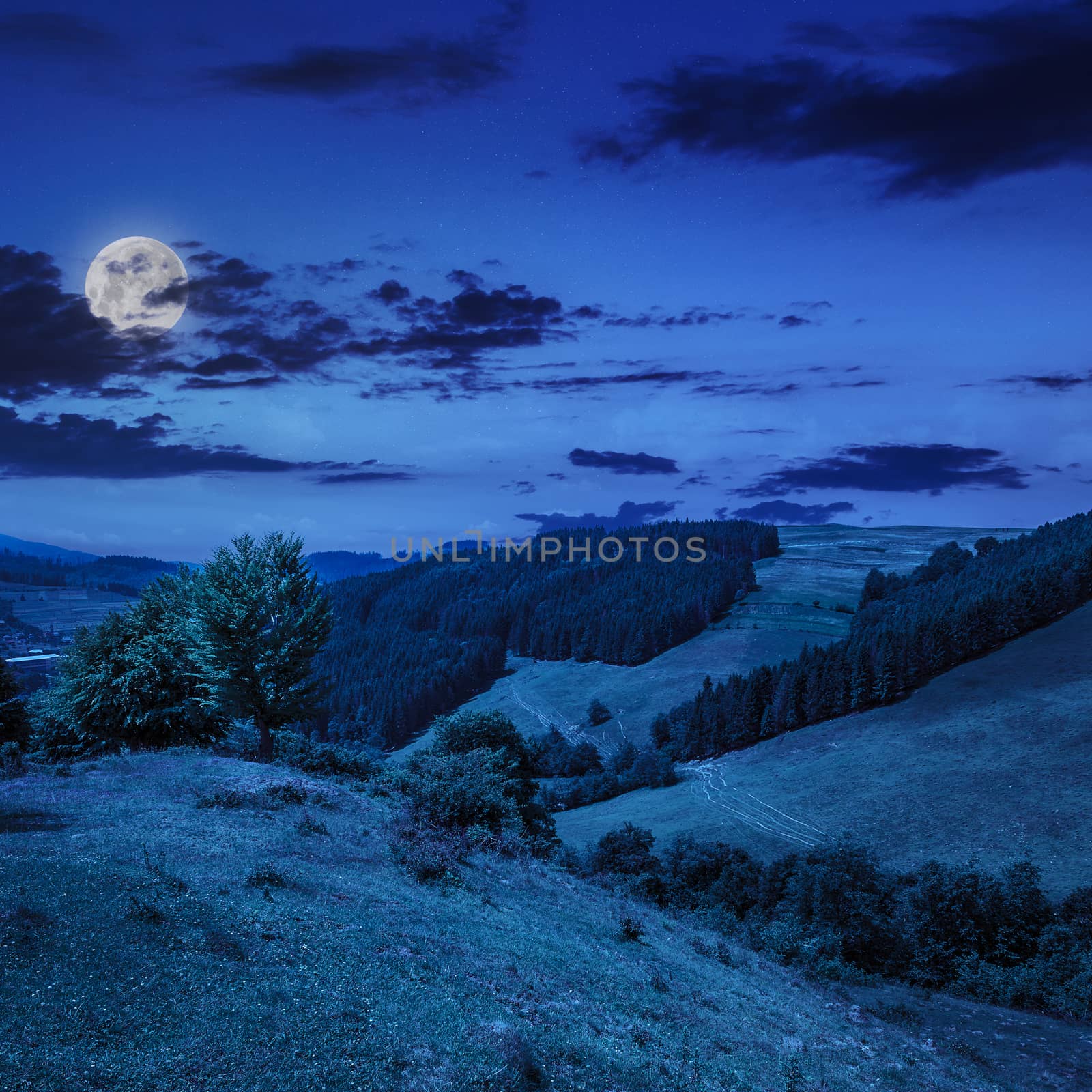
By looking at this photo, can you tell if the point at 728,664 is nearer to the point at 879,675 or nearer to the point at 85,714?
the point at 879,675

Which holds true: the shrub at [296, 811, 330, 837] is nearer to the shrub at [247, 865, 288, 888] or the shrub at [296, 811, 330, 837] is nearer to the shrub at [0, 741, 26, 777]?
the shrub at [247, 865, 288, 888]

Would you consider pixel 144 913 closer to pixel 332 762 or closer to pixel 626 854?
pixel 332 762

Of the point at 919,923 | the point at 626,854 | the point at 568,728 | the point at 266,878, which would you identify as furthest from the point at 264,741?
the point at 568,728

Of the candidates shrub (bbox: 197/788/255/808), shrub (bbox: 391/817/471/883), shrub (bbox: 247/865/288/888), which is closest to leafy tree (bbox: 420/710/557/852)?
shrub (bbox: 391/817/471/883)

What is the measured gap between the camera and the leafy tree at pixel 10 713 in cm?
4947

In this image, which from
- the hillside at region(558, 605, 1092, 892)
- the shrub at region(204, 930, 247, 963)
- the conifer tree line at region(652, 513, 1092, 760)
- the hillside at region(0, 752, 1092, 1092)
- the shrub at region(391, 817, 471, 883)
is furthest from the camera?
the conifer tree line at region(652, 513, 1092, 760)

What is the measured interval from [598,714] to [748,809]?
6989cm

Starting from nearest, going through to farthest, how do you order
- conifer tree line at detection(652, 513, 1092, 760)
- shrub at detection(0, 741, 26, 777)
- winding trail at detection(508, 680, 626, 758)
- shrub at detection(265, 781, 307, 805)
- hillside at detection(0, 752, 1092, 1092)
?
hillside at detection(0, 752, 1092, 1092)
shrub at detection(265, 781, 307, 805)
shrub at detection(0, 741, 26, 777)
conifer tree line at detection(652, 513, 1092, 760)
winding trail at detection(508, 680, 626, 758)

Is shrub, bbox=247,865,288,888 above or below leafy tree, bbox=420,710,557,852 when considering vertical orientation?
above

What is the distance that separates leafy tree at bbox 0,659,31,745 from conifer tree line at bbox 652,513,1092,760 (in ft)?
356

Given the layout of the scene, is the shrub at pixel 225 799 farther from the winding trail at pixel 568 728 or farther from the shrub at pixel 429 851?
the winding trail at pixel 568 728

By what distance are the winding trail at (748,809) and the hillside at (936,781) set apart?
28 centimetres

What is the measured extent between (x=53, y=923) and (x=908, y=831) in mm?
90805

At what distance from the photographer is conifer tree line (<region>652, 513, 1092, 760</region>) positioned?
131625 mm
